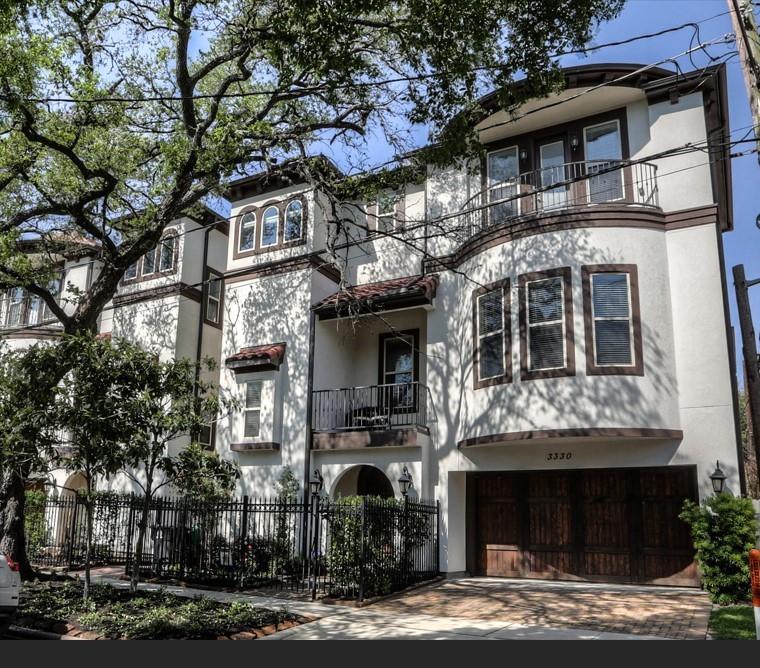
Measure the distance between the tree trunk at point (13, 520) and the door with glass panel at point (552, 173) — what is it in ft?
43.7

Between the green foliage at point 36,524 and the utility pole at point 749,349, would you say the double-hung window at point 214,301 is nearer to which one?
the green foliage at point 36,524

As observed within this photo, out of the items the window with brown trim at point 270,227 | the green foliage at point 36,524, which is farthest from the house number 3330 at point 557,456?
the green foliage at point 36,524

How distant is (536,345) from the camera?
14758 mm

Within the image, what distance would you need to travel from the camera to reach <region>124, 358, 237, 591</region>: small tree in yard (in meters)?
11.8

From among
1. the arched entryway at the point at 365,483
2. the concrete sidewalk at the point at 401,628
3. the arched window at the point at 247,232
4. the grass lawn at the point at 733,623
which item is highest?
the arched window at the point at 247,232

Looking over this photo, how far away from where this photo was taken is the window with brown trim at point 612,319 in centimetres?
1395

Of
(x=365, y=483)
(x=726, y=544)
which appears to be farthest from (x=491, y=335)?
(x=365, y=483)

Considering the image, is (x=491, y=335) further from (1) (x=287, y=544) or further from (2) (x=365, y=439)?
(1) (x=287, y=544)

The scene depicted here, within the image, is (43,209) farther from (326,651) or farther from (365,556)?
(326,651)

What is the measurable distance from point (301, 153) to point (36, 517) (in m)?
13.2

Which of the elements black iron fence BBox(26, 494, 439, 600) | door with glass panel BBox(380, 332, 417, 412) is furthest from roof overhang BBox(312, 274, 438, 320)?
black iron fence BBox(26, 494, 439, 600)

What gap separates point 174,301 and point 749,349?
643 inches

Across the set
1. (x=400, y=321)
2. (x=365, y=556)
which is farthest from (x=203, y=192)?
(x=365, y=556)

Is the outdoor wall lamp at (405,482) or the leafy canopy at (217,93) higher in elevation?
→ the leafy canopy at (217,93)
